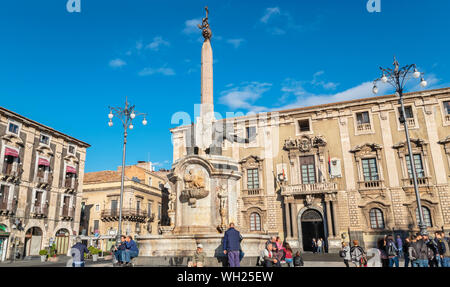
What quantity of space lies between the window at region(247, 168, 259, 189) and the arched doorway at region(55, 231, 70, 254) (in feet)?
61.4

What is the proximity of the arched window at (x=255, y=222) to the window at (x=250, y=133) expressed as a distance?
24.1 ft

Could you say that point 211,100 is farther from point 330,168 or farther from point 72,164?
point 72,164

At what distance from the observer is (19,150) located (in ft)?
102

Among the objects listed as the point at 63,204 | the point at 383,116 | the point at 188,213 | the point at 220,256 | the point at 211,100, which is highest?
the point at 383,116

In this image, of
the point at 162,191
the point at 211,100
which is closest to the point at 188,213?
the point at 211,100

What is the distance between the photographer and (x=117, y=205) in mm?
41156

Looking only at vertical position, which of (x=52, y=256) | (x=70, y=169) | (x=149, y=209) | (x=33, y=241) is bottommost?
(x=52, y=256)

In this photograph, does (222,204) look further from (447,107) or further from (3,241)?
(447,107)

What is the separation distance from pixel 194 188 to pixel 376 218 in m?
21.6

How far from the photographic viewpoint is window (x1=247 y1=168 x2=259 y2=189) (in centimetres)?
3341

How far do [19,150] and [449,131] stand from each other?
36585 mm

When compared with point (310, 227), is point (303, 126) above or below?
above

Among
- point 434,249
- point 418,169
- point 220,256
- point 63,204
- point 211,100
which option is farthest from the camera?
point 63,204

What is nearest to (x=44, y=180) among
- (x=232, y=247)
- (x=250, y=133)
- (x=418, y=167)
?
(x=250, y=133)
